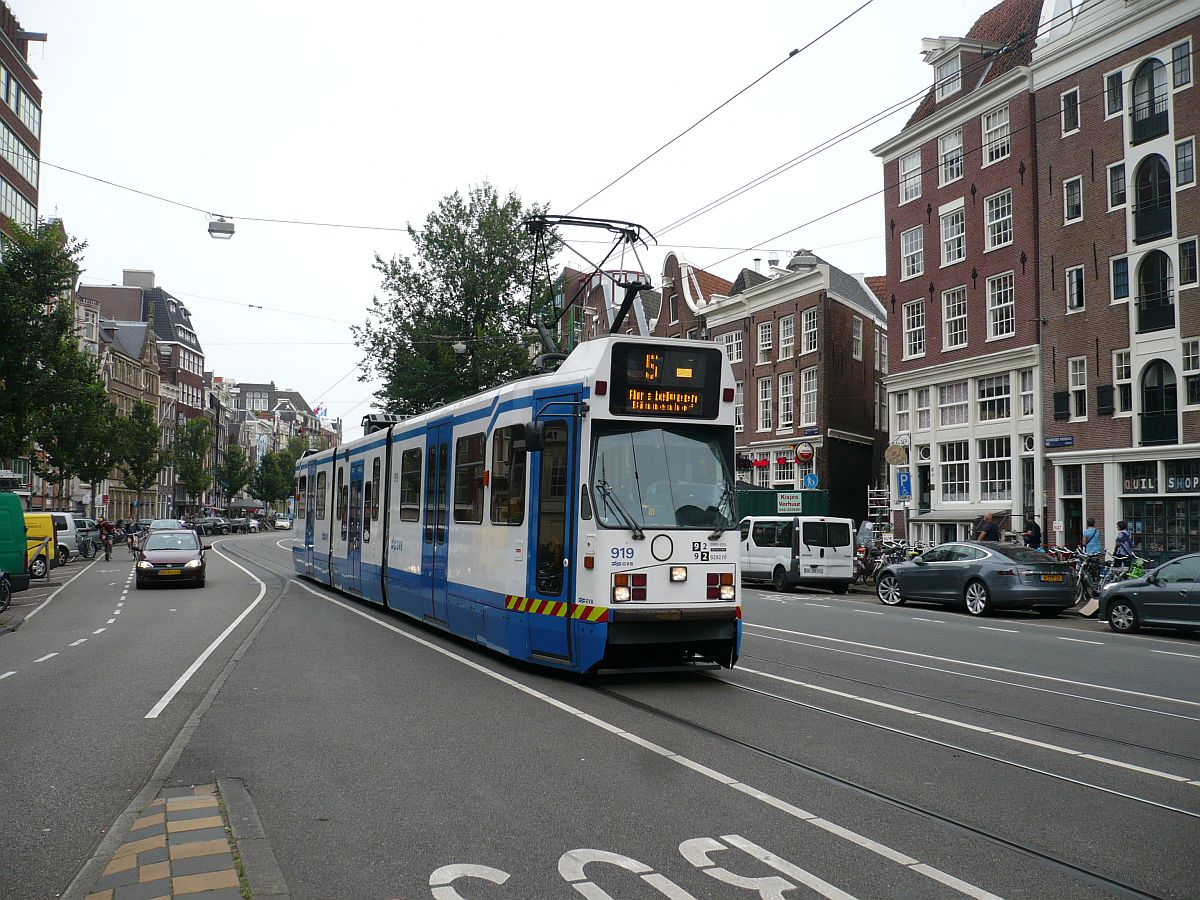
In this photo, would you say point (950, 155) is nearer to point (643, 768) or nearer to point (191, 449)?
point (643, 768)

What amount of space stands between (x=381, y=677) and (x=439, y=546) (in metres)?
3.33

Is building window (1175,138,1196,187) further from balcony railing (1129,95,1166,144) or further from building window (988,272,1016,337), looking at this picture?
building window (988,272,1016,337)

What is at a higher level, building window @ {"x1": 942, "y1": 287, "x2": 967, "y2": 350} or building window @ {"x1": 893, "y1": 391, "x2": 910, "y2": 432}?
building window @ {"x1": 942, "y1": 287, "x2": 967, "y2": 350}

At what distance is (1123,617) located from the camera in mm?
17375

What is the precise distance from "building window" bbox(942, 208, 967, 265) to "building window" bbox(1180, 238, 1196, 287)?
25.5ft

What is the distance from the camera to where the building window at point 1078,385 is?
2967cm

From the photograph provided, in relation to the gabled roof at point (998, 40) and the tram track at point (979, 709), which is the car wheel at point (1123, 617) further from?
the gabled roof at point (998, 40)

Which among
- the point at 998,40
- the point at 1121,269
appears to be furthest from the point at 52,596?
the point at 998,40

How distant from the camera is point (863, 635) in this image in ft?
52.1

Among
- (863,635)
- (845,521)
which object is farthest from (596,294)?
(863,635)

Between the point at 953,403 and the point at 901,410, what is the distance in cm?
280

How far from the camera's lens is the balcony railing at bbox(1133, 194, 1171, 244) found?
27.8 m

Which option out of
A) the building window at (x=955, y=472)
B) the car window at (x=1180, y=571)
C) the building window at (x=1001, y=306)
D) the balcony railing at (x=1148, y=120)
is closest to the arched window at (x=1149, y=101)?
the balcony railing at (x=1148, y=120)

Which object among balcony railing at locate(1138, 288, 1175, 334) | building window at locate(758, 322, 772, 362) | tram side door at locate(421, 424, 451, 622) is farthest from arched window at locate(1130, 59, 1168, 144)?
tram side door at locate(421, 424, 451, 622)
